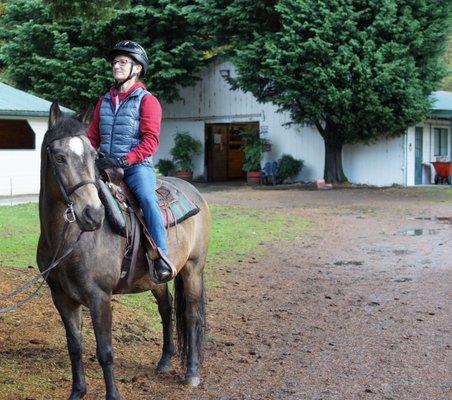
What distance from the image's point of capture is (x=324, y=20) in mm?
24266

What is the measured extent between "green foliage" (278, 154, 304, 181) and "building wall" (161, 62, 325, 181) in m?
0.49

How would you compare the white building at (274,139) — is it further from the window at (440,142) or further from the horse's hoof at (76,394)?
the horse's hoof at (76,394)

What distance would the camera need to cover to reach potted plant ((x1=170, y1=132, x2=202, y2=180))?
32.5 m

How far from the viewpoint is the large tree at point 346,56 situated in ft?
79.0

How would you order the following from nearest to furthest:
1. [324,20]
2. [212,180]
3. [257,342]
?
[257,342]
[324,20]
[212,180]

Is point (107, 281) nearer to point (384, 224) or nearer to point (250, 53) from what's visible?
point (384, 224)

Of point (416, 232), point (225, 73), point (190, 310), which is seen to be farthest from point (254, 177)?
point (190, 310)

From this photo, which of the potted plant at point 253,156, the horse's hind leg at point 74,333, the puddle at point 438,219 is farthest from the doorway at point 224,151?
the horse's hind leg at point 74,333

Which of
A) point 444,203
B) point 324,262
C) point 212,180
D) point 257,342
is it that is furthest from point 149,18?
point 257,342

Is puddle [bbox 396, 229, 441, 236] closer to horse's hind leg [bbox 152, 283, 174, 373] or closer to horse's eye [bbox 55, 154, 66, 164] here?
horse's hind leg [bbox 152, 283, 174, 373]

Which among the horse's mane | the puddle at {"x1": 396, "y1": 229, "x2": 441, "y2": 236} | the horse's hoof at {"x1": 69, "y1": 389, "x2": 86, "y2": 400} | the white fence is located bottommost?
the horse's hoof at {"x1": 69, "y1": 389, "x2": 86, "y2": 400}

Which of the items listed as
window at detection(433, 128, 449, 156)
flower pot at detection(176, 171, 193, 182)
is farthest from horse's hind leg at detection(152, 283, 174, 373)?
window at detection(433, 128, 449, 156)

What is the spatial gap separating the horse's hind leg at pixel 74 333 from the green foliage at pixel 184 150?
27689mm

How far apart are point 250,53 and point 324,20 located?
10.3 feet
